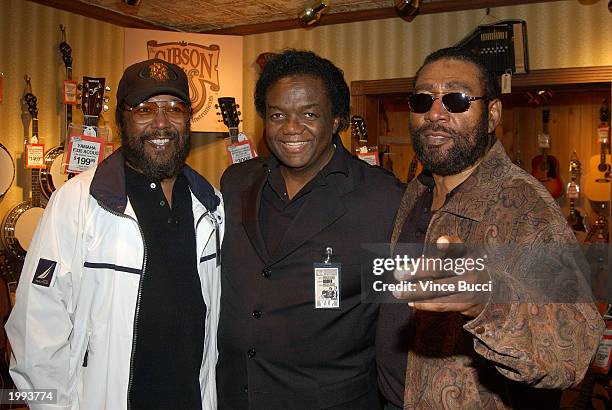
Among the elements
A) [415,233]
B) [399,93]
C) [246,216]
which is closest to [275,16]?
[399,93]

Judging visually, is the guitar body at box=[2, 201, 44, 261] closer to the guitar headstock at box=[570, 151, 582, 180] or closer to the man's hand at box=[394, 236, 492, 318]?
the man's hand at box=[394, 236, 492, 318]

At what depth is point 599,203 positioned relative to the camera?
341 inches

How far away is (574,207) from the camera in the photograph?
28.6ft

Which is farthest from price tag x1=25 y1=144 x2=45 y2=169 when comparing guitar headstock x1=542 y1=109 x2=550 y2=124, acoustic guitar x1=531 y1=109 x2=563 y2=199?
guitar headstock x1=542 y1=109 x2=550 y2=124

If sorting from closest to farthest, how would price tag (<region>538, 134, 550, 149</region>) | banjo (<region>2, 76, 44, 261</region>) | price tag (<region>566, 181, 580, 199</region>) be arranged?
banjo (<region>2, 76, 44, 261</region>)
price tag (<region>566, 181, 580, 199</region>)
price tag (<region>538, 134, 550, 149</region>)

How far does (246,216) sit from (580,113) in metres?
8.36

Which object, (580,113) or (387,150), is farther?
(580,113)

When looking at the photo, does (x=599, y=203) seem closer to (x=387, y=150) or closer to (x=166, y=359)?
(x=387, y=150)

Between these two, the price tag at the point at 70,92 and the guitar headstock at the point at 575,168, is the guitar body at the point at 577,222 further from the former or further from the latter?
the price tag at the point at 70,92

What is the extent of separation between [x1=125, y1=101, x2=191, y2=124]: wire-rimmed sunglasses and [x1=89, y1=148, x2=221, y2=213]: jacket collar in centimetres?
17

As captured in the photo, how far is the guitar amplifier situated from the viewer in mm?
5684

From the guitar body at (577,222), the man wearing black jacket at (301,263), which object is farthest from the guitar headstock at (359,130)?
the guitar body at (577,222)

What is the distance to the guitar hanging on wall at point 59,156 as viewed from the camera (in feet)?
18.1

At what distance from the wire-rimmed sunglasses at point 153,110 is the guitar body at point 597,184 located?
6906 millimetres
